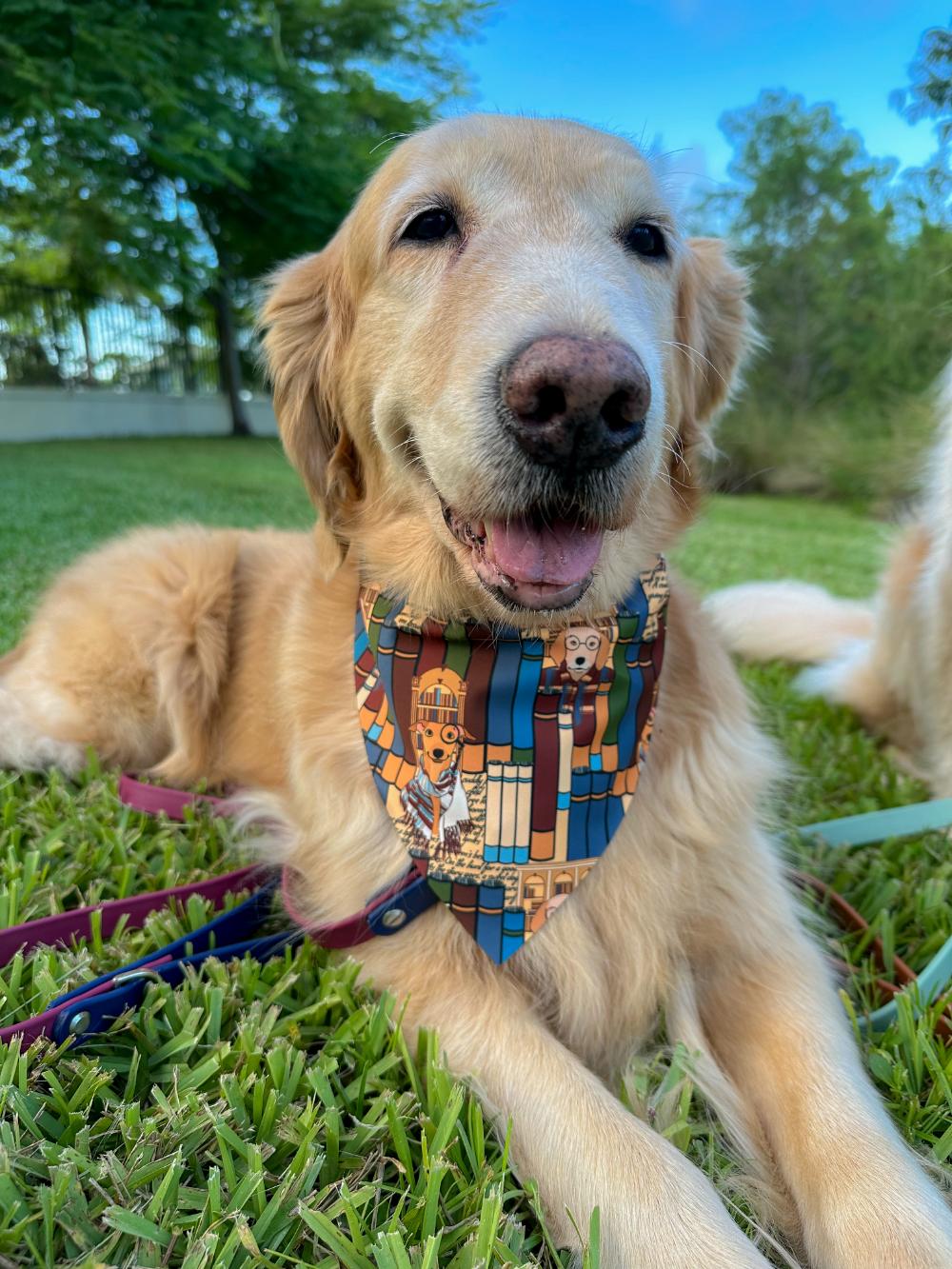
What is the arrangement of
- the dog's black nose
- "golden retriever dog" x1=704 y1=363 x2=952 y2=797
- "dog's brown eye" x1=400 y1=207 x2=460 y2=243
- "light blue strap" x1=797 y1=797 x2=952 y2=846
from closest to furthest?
the dog's black nose < "dog's brown eye" x1=400 y1=207 x2=460 y2=243 < "light blue strap" x1=797 y1=797 x2=952 y2=846 < "golden retriever dog" x1=704 y1=363 x2=952 y2=797

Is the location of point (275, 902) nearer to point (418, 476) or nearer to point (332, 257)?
point (418, 476)

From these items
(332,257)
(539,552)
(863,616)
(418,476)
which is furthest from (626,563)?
(863,616)

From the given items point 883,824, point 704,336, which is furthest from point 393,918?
point 704,336

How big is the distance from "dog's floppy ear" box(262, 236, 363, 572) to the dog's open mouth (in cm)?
69

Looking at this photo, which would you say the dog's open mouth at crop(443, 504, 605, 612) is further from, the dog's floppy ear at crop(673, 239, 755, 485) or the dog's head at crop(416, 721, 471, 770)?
the dog's floppy ear at crop(673, 239, 755, 485)

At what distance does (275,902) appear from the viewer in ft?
7.58

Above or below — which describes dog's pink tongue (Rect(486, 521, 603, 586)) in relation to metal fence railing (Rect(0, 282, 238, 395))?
below

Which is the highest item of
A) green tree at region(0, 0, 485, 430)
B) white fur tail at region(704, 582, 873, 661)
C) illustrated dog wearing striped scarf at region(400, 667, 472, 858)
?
green tree at region(0, 0, 485, 430)

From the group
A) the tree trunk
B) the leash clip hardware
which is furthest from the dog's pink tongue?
the tree trunk

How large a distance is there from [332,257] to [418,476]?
2.71ft

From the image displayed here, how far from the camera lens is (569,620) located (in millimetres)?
1962

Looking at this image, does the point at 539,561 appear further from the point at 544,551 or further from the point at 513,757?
the point at 513,757

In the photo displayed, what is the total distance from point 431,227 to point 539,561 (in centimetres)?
93

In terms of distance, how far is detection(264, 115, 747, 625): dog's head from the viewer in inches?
61.2
